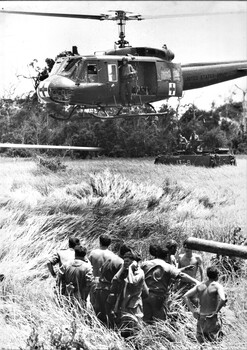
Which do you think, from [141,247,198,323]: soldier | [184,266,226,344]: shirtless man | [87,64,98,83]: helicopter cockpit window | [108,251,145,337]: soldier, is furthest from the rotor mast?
[184,266,226,344]: shirtless man

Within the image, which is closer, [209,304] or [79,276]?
[209,304]

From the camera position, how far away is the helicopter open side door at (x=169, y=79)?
9914mm

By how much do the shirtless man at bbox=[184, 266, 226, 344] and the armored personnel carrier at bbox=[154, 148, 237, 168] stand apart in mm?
3489

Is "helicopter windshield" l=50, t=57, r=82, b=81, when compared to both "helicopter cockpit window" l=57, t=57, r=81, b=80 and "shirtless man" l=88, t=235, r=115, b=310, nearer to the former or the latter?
"helicopter cockpit window" l=57, t=57, r=81, b=80

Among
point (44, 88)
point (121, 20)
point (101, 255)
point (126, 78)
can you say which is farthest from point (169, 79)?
point (101, 255)

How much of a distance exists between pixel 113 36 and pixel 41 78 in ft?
3.63

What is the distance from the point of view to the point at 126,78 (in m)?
9.65

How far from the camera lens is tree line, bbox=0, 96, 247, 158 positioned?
9750 mm

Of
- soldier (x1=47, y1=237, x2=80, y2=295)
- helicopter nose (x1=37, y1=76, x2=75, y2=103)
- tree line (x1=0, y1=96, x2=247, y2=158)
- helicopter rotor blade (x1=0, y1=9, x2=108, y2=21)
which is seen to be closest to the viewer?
soldier (x1=47, y1=237, x2=80, y2=295)

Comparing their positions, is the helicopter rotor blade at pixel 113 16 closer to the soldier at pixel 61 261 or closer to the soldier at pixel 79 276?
the soldier at pixel 61 261

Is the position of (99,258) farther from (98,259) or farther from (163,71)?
(163,71)

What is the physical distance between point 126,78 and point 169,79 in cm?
69

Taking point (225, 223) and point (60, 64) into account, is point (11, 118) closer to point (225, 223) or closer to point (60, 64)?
point (60, 64)

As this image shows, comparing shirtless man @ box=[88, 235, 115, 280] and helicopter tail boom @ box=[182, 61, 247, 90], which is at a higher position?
helicopter tail boom @ box=[182, 61, 247, 90]
